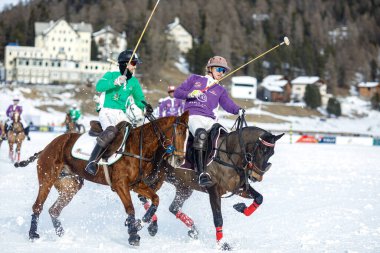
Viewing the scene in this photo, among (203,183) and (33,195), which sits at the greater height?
(203,183)

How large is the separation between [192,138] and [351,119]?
100165 millimetres

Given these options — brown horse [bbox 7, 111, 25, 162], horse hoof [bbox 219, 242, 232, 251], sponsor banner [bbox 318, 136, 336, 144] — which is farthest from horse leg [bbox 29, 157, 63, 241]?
sponsor banner [bbox 318, 136, 336, 144]

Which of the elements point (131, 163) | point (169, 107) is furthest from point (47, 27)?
point (131, 163)

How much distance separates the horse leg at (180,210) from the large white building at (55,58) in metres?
93.3

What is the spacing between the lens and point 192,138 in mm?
9359

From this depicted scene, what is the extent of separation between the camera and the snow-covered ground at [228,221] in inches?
330

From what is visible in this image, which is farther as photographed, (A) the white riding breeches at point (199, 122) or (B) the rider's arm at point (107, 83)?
(A) the white riding breeches at point (199, 122)

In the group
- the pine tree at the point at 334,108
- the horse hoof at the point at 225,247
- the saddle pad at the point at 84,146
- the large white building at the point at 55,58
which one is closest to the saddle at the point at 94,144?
the saddle pad at the point at 84,146

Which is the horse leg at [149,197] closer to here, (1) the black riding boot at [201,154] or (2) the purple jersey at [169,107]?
(1) the black riding boot at [201,154]

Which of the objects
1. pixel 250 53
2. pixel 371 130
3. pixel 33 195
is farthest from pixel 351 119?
pixel 33 195

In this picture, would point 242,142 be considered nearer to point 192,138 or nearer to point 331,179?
point 192,138

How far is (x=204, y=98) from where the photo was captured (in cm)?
965

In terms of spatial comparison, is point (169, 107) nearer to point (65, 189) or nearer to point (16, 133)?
point (65, 189)

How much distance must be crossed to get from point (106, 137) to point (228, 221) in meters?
3.17
